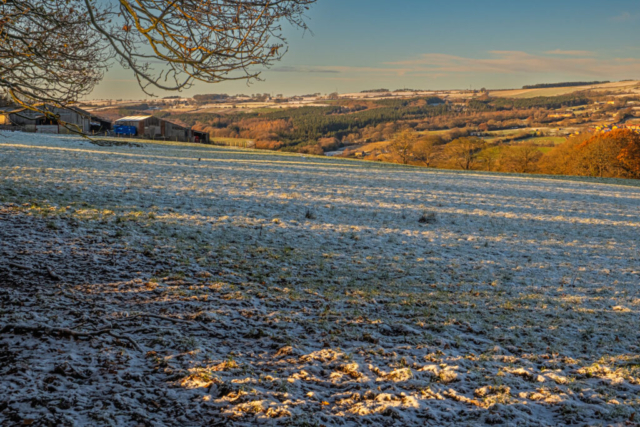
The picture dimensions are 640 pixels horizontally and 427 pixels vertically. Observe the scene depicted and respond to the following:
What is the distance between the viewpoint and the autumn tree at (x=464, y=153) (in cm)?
6019

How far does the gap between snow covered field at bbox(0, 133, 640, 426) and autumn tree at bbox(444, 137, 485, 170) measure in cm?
4958

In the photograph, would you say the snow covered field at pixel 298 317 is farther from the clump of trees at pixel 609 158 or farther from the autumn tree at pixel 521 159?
the autumn tree at pixel 521 159

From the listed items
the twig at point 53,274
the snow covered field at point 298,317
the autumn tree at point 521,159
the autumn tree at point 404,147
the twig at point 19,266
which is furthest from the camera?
the autumn tree at point 404,147

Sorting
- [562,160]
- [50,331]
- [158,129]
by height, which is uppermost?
[158,129]

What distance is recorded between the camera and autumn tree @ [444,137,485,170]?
60188 millimetres

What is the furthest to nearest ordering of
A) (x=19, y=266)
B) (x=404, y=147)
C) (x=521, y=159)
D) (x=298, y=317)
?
1. (x=404, y=147)
2. (x=521, y=159)
3. (x=19, y=266)
4. (x=298, y=317)

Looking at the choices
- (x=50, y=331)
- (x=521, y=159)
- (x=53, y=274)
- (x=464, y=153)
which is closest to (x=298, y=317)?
(x=50, y=331)

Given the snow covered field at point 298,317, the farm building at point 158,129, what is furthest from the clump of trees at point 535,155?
the snow covered field at point 298,317

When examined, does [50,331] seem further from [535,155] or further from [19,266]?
[535,155]

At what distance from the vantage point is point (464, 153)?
200 ft

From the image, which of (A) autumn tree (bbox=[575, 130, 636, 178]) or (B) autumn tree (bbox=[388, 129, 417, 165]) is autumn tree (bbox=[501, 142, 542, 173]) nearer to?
(A) autumn tree (bbox=[575, 130, 636, 178])

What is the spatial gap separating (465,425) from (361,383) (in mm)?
1043

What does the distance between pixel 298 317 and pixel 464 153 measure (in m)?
60.3

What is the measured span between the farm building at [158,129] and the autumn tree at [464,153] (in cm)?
4405
